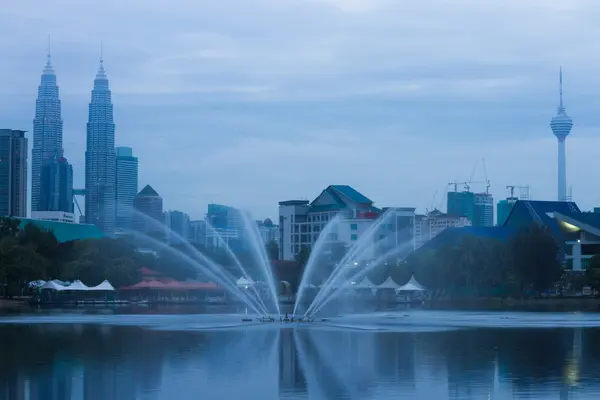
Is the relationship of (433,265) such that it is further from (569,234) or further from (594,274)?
(569,234)

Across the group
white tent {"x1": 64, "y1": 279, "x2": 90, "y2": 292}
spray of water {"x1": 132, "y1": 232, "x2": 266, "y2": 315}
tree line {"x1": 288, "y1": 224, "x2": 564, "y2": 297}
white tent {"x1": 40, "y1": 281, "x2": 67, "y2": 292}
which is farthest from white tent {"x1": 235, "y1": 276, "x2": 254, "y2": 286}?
white tent {"x1": 40, "y1": 281, "x2": 67, "y2": 292}

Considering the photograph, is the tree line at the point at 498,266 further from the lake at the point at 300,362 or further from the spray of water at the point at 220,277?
the lake at the point at 300,362

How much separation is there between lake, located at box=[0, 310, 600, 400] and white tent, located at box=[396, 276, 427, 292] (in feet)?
254

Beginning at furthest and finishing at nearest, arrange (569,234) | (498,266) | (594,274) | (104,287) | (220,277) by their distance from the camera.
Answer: (569,234) → (498,266) → (594,274) → (104,287) → (220,277)

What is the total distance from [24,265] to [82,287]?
8413mm

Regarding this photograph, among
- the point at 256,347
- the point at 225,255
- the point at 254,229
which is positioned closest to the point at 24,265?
the point at 225,255

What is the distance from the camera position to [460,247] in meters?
152

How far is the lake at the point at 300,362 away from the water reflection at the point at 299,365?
0.15 ft

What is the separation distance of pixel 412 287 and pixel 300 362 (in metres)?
108

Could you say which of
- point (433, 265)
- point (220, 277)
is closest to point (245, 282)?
point (433, 265)

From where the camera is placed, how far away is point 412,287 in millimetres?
153125

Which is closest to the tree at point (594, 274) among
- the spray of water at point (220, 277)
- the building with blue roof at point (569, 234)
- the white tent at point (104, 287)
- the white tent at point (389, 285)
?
the white tent at point (389, 285)

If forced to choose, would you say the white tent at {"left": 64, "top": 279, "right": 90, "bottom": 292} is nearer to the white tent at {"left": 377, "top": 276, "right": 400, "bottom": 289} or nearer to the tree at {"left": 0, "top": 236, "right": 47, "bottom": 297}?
the tree at {"left": 0, "top": 236, "right": 47, "bottom": 297}

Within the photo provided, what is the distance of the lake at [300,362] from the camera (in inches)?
1448
